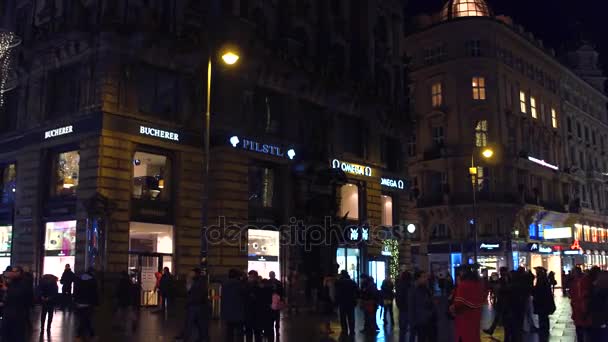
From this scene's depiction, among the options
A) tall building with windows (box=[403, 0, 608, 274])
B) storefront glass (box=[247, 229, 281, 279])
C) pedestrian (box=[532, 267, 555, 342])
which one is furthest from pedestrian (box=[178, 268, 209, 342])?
tall building with windows (box=[403, 0, 608, 274])

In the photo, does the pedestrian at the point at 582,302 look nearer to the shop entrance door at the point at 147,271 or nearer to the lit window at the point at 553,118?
the shop entrance door at the point at 147,271

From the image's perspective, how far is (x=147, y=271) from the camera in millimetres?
28734

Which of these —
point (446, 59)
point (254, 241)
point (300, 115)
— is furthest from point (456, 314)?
point (446, 59)

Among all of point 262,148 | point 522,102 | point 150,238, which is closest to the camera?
point 150,238

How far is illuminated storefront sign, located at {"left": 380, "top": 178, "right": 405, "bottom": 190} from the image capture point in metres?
43.2

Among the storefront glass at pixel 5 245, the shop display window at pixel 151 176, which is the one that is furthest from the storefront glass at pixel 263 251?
the storefront glass at pixel 5 245

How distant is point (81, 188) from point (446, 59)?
140 ft

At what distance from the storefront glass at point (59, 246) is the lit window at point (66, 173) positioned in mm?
1479

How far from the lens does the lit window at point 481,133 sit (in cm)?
5893

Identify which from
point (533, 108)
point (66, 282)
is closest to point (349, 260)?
point (66, 282)

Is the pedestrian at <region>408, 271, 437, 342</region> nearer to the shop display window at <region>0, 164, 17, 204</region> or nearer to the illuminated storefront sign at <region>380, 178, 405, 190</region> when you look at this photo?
the shop display window at <region>0, 164, 17, 204</region>

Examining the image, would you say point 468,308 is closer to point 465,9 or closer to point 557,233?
point 557,233

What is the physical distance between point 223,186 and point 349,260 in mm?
11536

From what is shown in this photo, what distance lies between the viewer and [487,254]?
57719 millimetres
